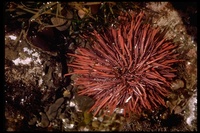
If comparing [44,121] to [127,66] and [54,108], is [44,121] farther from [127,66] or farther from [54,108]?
[127,66]

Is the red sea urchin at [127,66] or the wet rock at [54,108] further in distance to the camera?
the wet rock at [54,108]

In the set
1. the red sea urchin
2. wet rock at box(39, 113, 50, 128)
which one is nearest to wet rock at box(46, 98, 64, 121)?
wet rock at box(39, 113, 50, 128)

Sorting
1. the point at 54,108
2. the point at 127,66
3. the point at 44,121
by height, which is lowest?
the point at 44,121

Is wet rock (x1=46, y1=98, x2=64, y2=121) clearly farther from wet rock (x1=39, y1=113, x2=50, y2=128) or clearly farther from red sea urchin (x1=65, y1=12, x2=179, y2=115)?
red sea urchin (x1=65, y1=12, x2=179, y2=115)

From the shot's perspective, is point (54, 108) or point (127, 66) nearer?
point (127, 66)

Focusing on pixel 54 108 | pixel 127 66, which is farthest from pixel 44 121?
pixel 127 66

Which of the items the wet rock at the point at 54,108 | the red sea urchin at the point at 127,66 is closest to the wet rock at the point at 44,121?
the wet rock at the point at 54,108

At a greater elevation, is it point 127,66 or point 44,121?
point 127,66

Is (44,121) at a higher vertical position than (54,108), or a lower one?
lower

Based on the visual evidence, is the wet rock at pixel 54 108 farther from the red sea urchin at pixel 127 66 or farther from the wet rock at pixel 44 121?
the red sea urchin at pixel 127 66
